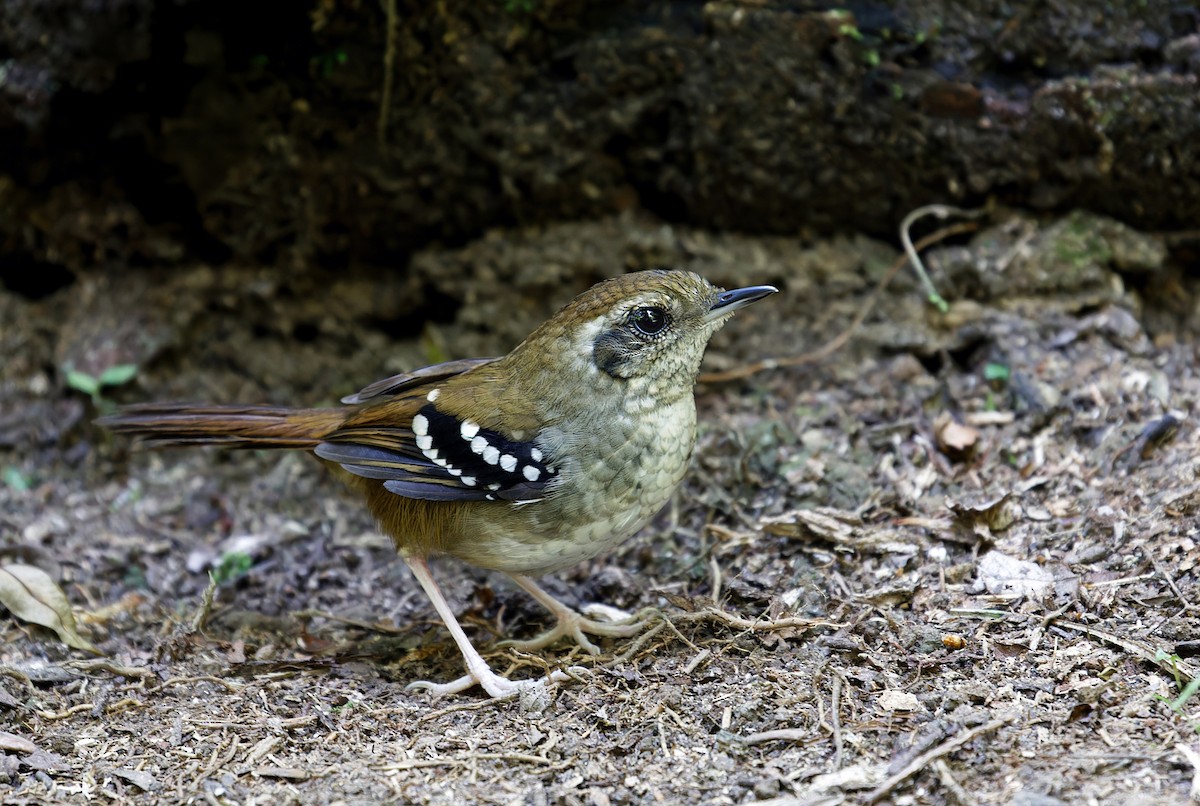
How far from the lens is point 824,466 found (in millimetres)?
4145

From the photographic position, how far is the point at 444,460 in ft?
11.5

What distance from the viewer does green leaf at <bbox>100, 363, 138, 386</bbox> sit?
5.02 metres

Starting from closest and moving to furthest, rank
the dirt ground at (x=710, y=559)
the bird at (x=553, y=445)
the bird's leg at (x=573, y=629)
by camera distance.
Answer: the dirt ground at (x=710, y=559)
the bird at (x=553, y=445)
the bird's leg at (x=573, y=629)

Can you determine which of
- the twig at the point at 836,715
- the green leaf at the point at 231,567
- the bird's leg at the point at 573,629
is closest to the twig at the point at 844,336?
the bird's leg at the point at 573,629

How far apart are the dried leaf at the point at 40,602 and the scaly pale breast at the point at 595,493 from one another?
58.1 inches

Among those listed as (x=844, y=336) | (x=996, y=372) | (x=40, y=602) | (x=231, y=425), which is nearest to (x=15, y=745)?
(x=40, y=602)

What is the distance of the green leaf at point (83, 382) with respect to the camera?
4.99 meters

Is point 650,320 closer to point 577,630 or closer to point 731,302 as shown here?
point 731,302

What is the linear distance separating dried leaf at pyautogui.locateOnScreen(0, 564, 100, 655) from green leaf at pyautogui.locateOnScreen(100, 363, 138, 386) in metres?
1.33

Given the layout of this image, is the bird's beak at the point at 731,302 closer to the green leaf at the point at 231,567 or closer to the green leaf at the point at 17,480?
the green leaf at the point at 231,567

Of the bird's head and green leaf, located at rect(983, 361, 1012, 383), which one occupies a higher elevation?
the bird's head

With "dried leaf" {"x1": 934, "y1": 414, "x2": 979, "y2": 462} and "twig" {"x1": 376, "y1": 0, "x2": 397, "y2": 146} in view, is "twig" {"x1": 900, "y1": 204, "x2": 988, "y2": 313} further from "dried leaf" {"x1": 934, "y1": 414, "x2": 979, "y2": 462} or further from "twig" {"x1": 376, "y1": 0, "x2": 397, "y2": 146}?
"twig" {"x1": 376, "y1": 0, "x2": 397, "y2": 146}

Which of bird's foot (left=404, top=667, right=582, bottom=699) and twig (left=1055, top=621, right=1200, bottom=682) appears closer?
twig (left=1055, top=621, right=1200, bottom=682)

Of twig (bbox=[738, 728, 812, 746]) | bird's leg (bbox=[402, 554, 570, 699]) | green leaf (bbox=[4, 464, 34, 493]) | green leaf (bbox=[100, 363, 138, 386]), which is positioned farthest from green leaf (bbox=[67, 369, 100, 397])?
twig (bbox=[738, 728, 812, 746])
